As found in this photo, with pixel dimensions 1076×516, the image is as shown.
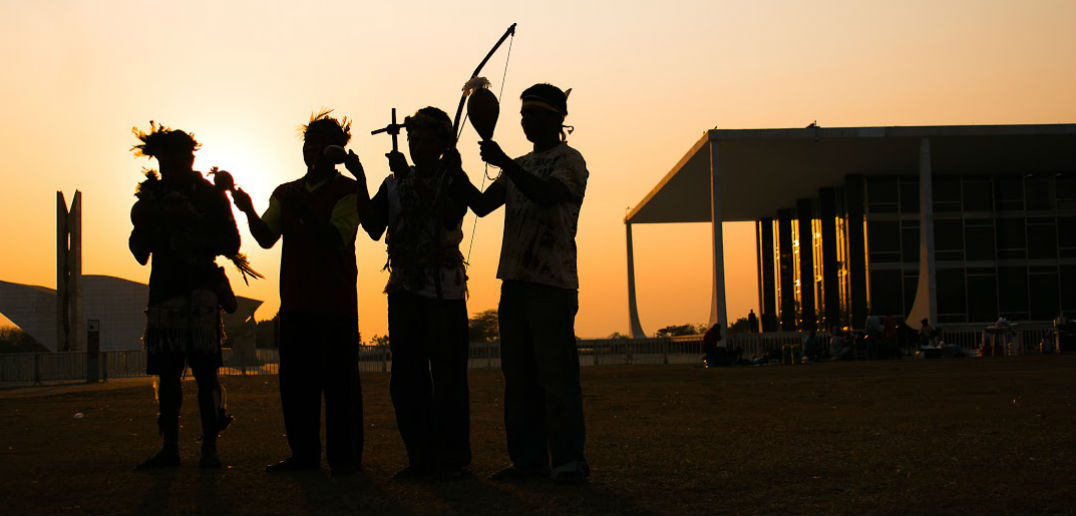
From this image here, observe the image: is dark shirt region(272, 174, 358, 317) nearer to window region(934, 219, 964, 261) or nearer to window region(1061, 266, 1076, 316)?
window region(934, 219, 964, 261)

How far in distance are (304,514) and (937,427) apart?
215 inches

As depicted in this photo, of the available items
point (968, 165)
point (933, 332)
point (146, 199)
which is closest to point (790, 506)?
point (146, 199)

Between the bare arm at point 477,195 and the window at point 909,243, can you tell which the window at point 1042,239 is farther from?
the bare arm at point 477,195

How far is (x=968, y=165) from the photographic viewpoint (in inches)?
1809

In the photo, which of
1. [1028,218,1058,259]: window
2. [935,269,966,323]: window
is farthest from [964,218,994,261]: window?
[1028,218,1058,259]: window

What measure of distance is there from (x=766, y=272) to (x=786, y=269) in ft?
9.74

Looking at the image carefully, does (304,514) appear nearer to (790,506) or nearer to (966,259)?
(790,506)

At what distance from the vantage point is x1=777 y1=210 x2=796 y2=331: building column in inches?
2240

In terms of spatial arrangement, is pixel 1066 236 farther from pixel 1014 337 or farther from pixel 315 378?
pixel 315 378

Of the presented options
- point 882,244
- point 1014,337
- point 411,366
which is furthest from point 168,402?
point 882,244

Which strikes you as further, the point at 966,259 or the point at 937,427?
the point at 966,259

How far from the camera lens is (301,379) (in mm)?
6059

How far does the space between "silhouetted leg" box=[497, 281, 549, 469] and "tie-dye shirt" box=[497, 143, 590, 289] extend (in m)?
0.14

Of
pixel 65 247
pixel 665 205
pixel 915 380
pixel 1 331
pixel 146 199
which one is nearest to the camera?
pixel 146 199
